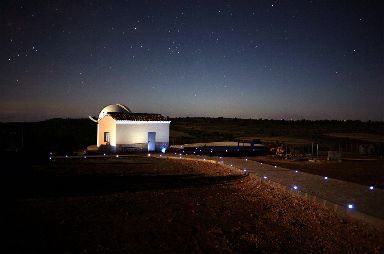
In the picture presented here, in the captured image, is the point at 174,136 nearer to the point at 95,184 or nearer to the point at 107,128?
the point at 107,128

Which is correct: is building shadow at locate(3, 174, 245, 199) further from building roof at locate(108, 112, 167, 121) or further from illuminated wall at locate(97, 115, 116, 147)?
building roof at locate(108, 112, 167, 121)

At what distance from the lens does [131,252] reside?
577 cm

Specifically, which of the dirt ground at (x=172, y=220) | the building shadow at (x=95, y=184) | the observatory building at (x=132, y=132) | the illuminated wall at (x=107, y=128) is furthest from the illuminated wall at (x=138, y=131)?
the dirt ground at (x=172, y=220)

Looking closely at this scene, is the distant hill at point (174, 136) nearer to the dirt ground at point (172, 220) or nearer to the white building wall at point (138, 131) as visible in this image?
the white building wall at point (138, 131)

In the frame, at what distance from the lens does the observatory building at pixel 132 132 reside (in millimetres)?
26234

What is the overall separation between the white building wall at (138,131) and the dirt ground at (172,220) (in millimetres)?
12706

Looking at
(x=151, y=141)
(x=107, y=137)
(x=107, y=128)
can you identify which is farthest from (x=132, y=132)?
(x=107, y=137)

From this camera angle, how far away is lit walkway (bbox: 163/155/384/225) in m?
7.41

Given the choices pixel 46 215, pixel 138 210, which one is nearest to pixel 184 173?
pixel 138 210

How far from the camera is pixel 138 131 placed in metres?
A: 27.0

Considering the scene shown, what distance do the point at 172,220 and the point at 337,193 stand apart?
4.44m

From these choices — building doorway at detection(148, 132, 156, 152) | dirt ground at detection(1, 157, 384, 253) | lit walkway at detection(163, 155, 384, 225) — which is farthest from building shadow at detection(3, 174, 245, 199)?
building doorway at detection(148, 132, 156, 152)

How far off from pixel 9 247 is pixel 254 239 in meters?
4.07

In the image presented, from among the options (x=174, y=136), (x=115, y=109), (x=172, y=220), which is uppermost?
(x=115, y=109)
